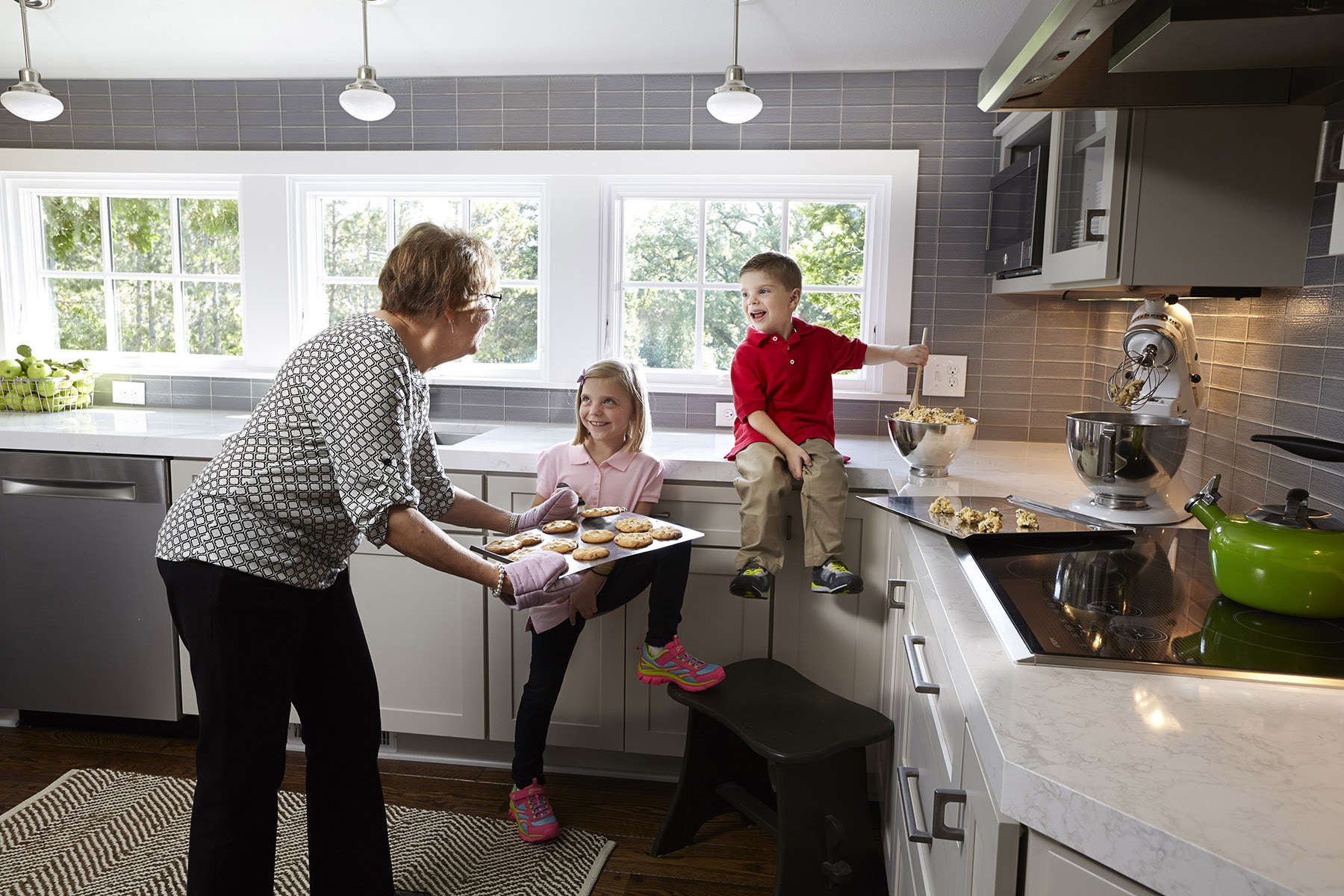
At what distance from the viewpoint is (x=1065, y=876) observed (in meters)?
0.80

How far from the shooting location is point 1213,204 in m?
1.60

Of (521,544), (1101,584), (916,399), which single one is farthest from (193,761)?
(1101,584)

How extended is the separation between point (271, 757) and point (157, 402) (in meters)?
2.09

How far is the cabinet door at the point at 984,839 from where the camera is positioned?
0.85 metres

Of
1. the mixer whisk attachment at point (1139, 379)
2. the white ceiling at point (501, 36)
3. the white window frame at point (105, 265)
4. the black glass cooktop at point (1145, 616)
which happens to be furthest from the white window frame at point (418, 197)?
the black glass cooktop at point (1145, 616)

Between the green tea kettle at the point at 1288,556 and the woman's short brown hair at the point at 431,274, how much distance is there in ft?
3.98

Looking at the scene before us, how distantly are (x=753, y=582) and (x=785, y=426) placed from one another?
0.45 meters

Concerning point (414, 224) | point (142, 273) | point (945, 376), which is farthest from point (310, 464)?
point (142, 273)

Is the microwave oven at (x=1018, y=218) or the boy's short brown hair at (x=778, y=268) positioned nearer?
the microwave oven at (x=1018, y=218)

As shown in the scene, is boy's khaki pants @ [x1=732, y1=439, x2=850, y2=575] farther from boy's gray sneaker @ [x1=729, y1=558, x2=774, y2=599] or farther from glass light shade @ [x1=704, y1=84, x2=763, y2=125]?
glass light shade @ [x1=704, y1=84, x2=763, y2=125]

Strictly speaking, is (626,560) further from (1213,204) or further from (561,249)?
(1213,204)

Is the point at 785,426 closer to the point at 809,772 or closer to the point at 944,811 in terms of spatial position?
the point at 809,772

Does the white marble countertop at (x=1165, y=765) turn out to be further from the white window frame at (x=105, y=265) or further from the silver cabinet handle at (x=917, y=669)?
the white window frame at (x=105, y=265)

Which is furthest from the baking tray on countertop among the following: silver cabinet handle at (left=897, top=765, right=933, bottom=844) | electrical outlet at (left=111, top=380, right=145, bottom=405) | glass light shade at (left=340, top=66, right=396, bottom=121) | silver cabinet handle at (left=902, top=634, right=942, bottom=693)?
electrical outlet at (left=111, top=380, right=145, bottom=405)
